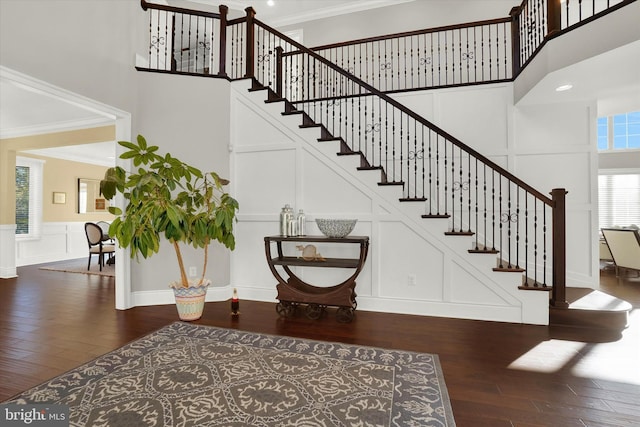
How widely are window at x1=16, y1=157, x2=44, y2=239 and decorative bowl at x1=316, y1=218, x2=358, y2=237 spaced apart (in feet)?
25.6

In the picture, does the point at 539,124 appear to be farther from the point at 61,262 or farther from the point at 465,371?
the point at 61,262

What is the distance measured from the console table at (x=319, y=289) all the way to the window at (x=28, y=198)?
7.19 m

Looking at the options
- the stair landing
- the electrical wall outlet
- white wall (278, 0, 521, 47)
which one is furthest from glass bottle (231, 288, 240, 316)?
white wall (278, 0, 521, 47)

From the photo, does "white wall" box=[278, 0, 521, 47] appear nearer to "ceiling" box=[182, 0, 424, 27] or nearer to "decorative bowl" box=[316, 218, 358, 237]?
"ceiling" box=[182, 0, 424, 27]

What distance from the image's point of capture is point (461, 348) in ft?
9.04

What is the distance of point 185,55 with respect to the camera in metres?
9.02

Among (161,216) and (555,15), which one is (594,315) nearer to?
(555,15)

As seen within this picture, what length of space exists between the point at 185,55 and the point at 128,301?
25.8ft

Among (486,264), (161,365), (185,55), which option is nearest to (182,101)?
(161,365)

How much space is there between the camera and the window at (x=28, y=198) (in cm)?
719

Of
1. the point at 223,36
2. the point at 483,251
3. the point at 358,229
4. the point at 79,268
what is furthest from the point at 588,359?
the point at 79,268

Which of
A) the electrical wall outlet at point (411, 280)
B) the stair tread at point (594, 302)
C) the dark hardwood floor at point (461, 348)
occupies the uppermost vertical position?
the electrical wall outlet at point (411, 280)

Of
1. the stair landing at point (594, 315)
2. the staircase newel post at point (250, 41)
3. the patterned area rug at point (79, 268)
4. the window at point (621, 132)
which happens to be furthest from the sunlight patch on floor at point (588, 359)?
the window at point (621, 132)

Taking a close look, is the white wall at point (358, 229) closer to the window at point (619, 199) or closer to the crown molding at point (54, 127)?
the crown molding at point (54, 127)
